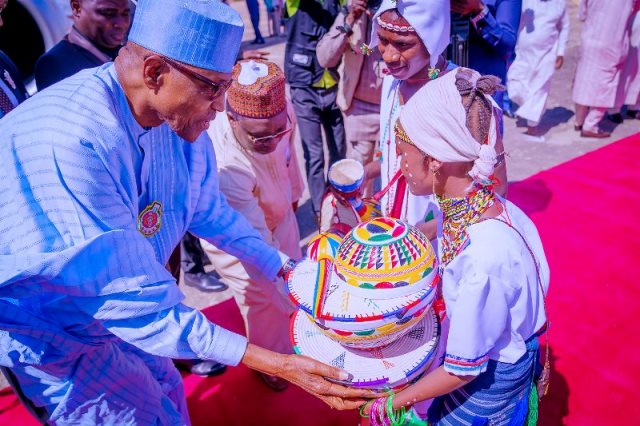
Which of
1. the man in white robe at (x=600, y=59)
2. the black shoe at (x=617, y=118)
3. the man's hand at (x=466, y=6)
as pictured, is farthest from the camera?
the black shoe at (x=617, y=118)

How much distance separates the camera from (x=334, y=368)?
1530 millimetres

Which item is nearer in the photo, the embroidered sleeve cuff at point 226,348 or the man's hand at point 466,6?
the embroidered sleeve cuff at point 226,348

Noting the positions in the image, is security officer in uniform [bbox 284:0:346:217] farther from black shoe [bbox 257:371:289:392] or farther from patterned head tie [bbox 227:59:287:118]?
patterned head tie [bbox 227:59:287:118]

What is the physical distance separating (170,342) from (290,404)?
4.30 feet

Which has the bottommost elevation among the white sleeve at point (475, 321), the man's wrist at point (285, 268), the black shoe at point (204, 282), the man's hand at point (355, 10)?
the black shoe at point (204, 282)

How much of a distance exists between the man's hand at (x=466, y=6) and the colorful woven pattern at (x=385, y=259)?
214 cm

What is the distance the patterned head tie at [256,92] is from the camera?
6.84ft

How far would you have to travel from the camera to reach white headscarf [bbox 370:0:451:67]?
232cm

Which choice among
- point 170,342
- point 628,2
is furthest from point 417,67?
point 628,2

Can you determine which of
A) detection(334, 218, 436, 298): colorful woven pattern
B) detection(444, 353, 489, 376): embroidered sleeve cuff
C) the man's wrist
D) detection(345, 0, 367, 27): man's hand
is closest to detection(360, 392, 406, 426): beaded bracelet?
detection(444, 353, 489, 376): embroidered sleeve cuff

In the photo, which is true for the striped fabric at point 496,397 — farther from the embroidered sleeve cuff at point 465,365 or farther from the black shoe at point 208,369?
the black shoe at point 208,369

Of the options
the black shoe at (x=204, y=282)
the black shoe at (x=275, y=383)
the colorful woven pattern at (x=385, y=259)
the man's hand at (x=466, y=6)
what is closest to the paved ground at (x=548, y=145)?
the black shoe at (x=204, y=282)

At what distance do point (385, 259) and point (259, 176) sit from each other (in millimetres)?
1083

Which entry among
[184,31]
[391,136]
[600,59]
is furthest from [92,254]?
[600,59]
